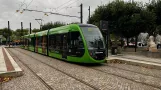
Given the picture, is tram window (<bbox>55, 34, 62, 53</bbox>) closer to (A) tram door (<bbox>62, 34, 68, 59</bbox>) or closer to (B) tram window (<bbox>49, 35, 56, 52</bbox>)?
(A) tram door (<bbox>62, 34, 68, 59</bbox>)

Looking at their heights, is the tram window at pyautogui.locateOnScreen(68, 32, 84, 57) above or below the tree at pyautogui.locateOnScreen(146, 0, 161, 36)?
below

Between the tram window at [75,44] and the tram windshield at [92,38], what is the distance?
1.52ft

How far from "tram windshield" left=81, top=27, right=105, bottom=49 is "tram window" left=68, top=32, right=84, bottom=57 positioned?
0.46 m

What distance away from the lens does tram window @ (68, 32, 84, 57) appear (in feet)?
46.8

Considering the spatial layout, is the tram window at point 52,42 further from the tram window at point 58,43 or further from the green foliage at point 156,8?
the green foliage at point 156,8

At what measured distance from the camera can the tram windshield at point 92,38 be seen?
14098 mm

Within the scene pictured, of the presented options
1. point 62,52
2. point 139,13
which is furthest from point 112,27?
point 62,52

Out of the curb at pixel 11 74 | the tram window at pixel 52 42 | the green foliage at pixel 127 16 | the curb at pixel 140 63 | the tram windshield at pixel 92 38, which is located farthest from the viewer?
the green foliage at pixel 127 16

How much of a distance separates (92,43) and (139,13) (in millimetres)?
Result: 19317

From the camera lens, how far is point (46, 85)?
8266 mm

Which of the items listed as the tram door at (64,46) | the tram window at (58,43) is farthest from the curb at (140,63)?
the tram window at (58,43)

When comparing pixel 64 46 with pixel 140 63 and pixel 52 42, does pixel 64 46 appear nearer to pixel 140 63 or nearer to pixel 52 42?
pixel 52 42

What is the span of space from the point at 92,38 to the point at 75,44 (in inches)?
51.9

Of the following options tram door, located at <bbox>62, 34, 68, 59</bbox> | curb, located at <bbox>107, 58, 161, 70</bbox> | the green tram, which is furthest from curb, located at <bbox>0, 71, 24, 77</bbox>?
curb, located at <bbox>107, 58, 161, 70</bbox>
